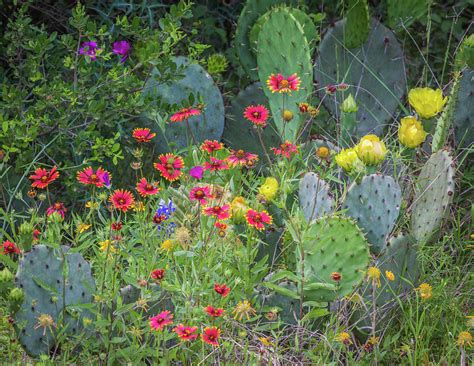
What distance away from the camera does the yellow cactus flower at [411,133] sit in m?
3.04

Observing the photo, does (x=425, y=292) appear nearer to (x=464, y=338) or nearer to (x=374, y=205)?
(x=464, y=338)

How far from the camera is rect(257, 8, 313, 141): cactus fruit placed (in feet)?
12.2

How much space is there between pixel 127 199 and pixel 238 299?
0.47 meters

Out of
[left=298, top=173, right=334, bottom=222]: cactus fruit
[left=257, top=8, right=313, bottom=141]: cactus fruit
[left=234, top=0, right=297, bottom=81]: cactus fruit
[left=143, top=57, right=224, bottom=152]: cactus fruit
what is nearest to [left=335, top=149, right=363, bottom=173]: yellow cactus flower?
[left=298, top=173, right=334, bottom=222]: cactus fruit

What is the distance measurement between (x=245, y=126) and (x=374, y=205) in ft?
4.29

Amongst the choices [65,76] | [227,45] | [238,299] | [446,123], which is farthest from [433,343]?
[227,45]

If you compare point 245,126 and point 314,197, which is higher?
point 314,197

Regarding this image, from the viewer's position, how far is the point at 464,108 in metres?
3.78

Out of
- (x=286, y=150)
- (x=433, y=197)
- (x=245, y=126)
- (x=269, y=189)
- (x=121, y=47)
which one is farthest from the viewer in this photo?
(x=245, y=126)

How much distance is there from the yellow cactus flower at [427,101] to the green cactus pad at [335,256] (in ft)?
2.22

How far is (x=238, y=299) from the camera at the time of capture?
2.73 meters

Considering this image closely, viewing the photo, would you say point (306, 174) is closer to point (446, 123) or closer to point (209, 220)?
point (209, 220)

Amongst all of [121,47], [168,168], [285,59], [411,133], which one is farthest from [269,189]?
[121,47]

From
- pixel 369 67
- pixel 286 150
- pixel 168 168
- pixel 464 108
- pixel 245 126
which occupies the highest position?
pixel 168 168
